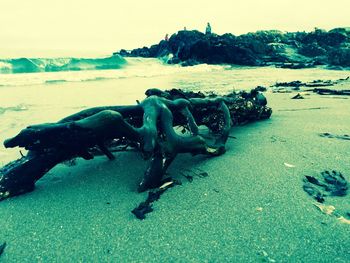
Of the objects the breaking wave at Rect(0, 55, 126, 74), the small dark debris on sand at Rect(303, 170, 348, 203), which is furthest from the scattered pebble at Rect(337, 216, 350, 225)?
the breaking wave at Rect(0, 55, 126, 74)

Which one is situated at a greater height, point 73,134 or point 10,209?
point 73,134

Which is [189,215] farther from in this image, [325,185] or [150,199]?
[325,185]

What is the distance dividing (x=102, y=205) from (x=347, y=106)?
3969 mm

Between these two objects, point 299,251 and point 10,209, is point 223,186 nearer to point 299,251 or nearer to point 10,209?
point 299,251

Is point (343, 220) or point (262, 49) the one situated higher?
point (262, 49)

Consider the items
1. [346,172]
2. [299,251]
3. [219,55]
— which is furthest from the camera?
[219,55]

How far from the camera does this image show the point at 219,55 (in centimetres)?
2128

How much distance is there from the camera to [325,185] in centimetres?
196

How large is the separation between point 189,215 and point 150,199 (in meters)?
0.27

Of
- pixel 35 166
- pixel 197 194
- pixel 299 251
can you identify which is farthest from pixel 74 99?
pixel 299 251

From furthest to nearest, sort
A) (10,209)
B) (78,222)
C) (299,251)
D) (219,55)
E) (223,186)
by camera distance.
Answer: (219,55) < (223,186) < (10,209) < (78,222) < (299,251)

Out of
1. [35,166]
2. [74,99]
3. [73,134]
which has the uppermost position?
[73,134]

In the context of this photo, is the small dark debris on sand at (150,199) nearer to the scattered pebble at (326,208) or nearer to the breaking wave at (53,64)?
the scattered pebble at (326,208)

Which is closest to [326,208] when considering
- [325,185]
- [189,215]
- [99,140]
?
[325,185]
